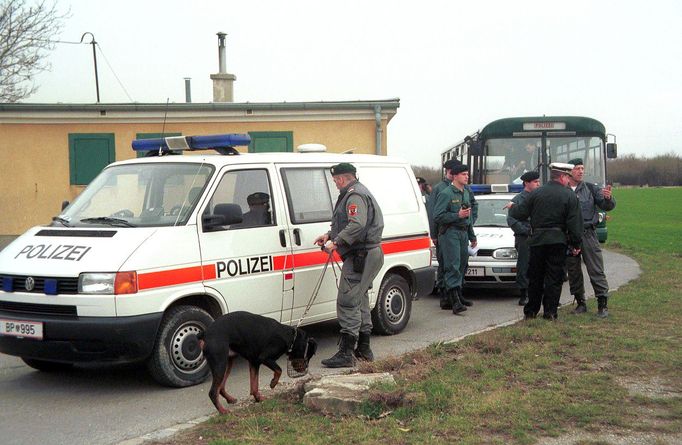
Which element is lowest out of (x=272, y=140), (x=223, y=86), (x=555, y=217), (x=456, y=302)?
(x=456, y=302)

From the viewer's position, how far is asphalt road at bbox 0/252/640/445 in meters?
5.68

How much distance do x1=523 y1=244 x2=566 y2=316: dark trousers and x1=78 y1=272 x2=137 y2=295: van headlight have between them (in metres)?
4.99

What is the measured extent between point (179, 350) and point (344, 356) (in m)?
1.58

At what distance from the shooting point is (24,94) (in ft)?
73.0

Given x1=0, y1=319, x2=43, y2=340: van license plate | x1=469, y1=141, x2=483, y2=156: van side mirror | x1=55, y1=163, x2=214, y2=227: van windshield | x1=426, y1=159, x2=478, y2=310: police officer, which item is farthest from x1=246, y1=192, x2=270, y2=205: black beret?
x1=469, y1=141, x2=483, y2=156: van side mirror

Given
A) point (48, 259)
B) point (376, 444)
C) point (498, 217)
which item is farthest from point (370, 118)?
point (376, 444)

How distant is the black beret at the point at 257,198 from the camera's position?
25.1 ft

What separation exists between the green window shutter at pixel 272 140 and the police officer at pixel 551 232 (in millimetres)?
13689

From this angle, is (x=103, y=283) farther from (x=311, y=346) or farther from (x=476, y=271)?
(x=476, y=271)

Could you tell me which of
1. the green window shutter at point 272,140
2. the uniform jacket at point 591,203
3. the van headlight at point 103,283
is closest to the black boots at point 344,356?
the van headlight at point 103,283

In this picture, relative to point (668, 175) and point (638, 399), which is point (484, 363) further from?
point (668, 175)

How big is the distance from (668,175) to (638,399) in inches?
3171

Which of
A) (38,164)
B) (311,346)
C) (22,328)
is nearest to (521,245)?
(311,346)

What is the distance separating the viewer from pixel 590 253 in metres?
9.98
